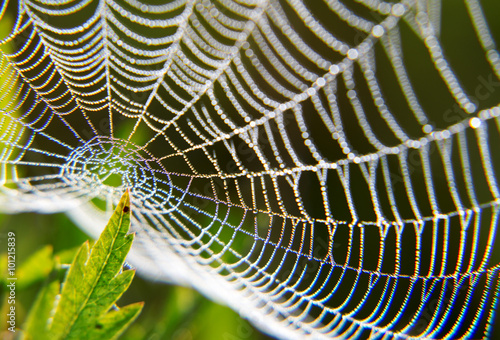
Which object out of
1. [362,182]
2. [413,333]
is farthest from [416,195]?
[413,333]

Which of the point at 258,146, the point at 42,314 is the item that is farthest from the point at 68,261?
the point at 258,146

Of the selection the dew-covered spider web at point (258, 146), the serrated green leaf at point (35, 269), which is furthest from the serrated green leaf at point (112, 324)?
the dew-covered spider web at point (258, 146)

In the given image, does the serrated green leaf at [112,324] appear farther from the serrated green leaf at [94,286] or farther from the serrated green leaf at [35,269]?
the serrated green leaf at [35,269]

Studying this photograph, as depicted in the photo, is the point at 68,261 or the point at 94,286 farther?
the point at 68,261

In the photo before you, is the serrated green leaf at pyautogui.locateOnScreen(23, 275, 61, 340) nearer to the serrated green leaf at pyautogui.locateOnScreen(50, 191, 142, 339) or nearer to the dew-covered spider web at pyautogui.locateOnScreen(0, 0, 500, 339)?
the serrated green leaf at pyautogui.locateOnScreen(50, 191, 142, 339)

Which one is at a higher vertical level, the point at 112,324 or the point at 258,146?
the point at 258,146

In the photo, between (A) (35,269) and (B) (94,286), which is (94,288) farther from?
(A) (35,269)
